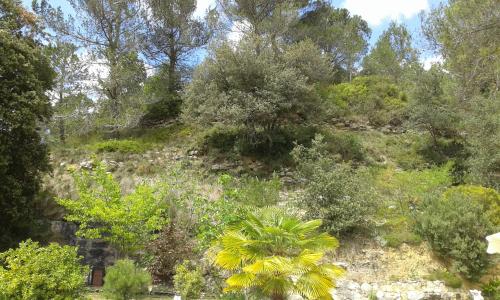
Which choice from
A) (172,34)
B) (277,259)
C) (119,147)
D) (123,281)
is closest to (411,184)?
(277,259)

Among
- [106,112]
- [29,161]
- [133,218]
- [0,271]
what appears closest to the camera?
[0,271]

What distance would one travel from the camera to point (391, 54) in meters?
27.7

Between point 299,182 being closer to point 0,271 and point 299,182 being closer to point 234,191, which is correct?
point 234,191

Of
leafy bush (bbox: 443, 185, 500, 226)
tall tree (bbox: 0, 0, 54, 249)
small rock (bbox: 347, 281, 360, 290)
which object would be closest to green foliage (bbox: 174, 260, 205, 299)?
small rock (bbox: 347, 281, 360, 290)

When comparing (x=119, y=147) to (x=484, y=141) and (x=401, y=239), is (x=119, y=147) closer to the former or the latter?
(x=401, y=239)

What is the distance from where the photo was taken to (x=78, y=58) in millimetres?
19922

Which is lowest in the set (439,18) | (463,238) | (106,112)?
(463,238)

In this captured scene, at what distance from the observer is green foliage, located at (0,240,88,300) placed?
7000 mm

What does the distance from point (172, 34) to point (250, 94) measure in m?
8.78

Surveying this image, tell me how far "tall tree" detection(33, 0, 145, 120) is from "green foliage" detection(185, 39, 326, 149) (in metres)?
5.14

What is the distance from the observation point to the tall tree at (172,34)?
847 inches

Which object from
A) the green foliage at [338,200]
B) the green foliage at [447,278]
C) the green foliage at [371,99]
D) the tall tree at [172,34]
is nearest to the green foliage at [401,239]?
the green foliage at [338,200]

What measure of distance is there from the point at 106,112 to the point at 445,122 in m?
14.9

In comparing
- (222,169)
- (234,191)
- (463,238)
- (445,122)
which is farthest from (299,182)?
(445,122)
